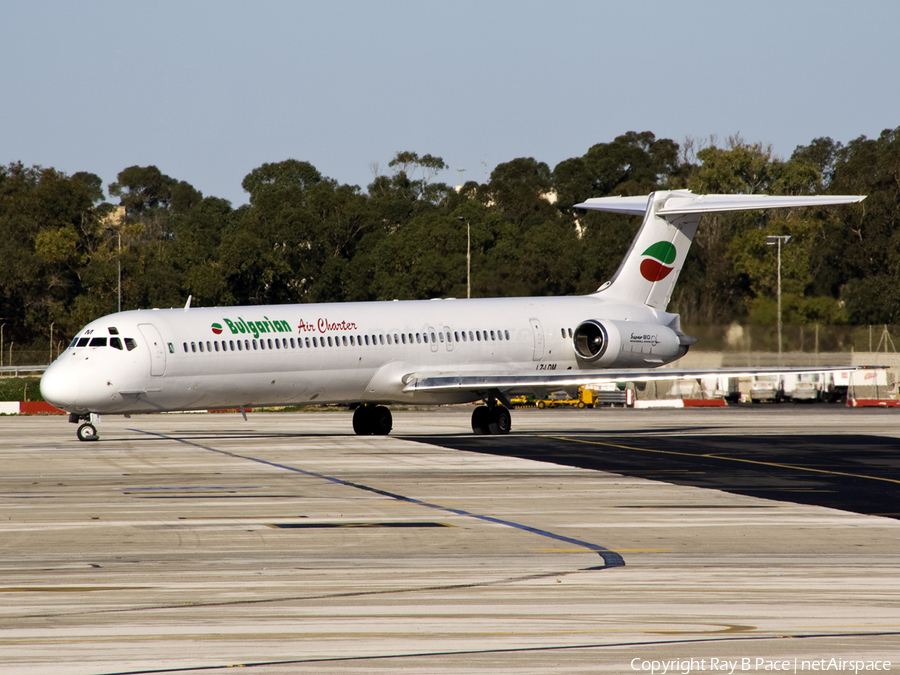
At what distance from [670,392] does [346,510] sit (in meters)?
46.8

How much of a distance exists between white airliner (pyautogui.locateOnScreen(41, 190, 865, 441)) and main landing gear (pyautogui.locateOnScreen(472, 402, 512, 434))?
0.12 ft

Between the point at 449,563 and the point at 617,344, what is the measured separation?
24130 mm

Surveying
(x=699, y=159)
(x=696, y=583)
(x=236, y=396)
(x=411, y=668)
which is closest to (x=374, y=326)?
(x=236, y=396)

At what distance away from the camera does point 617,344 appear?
35.5 m

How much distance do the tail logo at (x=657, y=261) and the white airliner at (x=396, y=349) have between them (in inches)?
1.2

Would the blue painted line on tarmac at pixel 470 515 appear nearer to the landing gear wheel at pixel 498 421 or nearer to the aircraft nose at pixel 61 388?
the aircraft nose at pixel 61 388

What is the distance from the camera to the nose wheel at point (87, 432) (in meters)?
30.3

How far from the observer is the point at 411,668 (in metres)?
7.67

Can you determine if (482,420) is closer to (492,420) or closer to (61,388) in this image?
(492,420)

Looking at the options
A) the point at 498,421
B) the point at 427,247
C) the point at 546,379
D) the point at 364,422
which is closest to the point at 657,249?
the point at 498,421

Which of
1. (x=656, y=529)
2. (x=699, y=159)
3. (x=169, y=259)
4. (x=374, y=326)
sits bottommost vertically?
(x=656, y=529)

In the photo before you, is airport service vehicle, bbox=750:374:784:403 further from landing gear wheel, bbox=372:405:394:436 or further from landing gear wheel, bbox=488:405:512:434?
landing gear wheel, bbox=372:405:394:436

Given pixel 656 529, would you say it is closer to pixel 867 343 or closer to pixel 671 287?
pixel 671 287

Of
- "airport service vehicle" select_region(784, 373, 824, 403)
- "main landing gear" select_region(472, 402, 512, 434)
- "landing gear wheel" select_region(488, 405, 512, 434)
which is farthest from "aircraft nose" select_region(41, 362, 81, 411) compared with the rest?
"airport service vehicle" select_region(784, 373, 824, 403)
